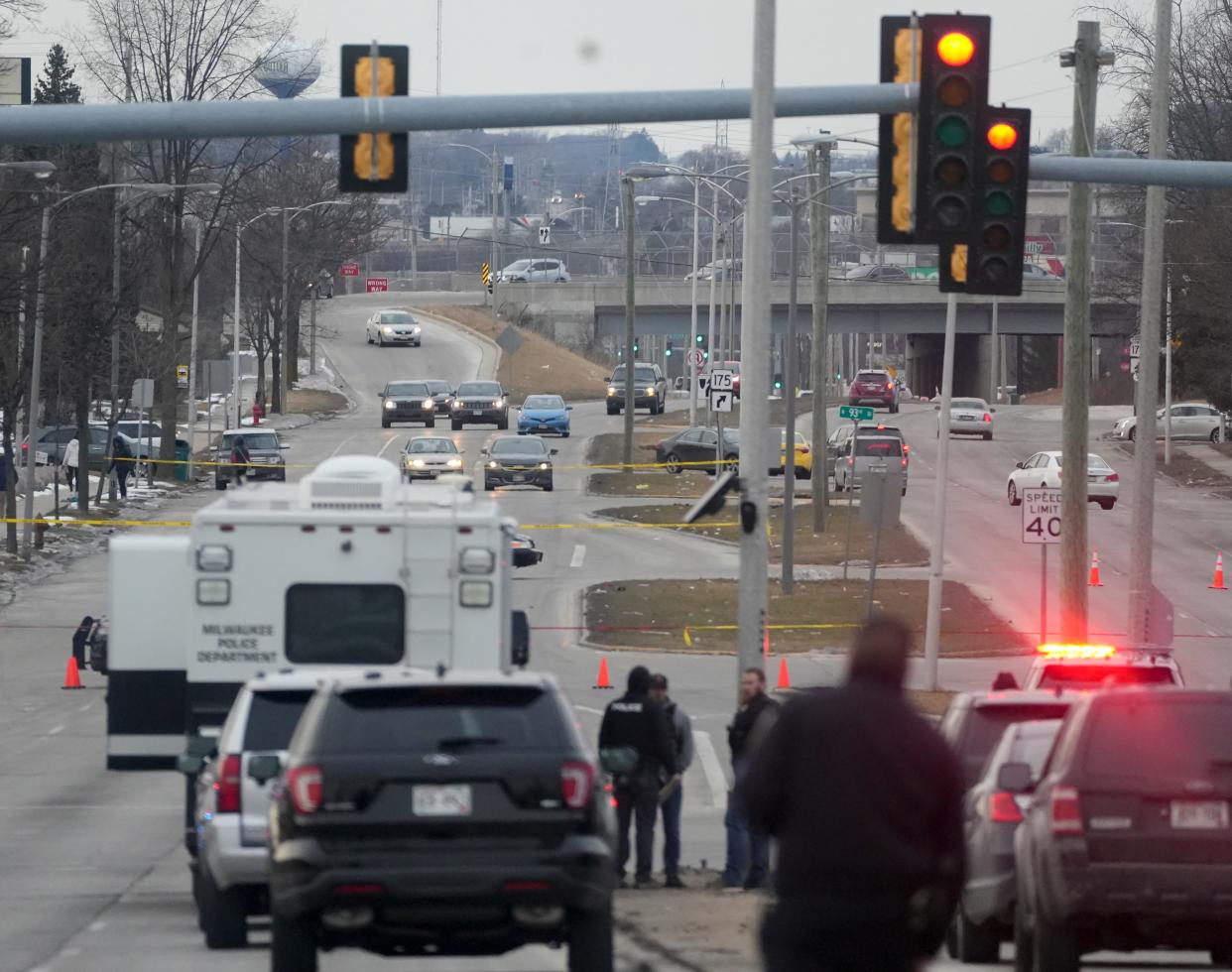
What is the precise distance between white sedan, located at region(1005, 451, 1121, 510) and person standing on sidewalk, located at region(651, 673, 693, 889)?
36.6 m

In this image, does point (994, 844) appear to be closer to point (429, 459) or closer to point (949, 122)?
point (949, 122)

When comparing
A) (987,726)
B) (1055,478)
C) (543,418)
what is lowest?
(1055,478)

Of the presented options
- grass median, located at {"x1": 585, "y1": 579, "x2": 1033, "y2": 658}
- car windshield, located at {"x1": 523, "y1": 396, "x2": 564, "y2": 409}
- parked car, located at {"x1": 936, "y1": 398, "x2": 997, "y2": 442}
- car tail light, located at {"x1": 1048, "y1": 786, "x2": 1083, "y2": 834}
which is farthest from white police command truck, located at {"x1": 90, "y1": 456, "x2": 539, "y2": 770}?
parked car, located at {"x1": 936, "y1": 398, "x2": 997, "y2": 442}

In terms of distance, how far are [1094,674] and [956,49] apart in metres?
5.15

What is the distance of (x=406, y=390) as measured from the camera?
7562 cm

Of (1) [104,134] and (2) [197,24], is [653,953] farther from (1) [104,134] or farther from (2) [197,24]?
(2) [197,24]

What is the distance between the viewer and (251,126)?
1323 cm

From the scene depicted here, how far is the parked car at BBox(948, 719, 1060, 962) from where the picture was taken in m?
11.4

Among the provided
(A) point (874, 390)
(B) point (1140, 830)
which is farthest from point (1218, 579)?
(A) point (874, 390)

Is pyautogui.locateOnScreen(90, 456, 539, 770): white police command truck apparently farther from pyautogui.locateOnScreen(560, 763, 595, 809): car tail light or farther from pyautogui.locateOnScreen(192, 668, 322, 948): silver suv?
pyautogui.locateOnScreen(560, 763, 595, 809): car tail light

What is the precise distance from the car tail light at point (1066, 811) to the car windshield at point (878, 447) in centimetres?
4679

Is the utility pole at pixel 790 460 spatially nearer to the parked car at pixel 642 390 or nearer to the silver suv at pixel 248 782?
the silver suv at pixel 248 782

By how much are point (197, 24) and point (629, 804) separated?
5673 cm

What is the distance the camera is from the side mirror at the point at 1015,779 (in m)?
10.6
